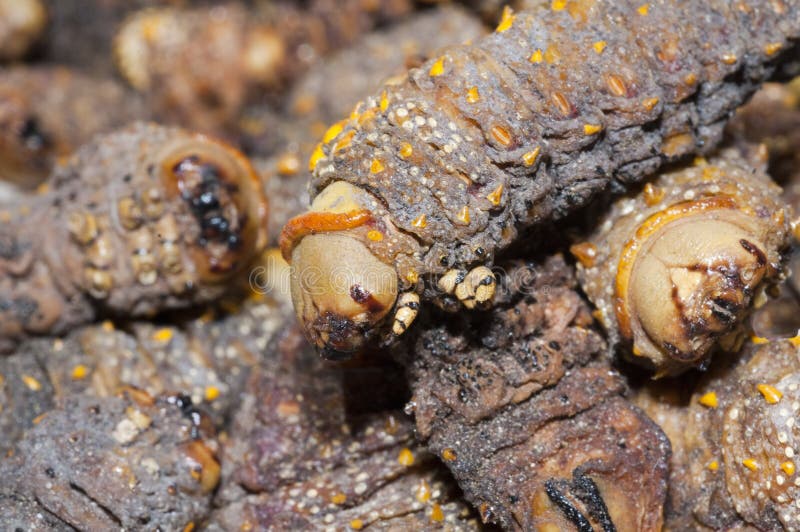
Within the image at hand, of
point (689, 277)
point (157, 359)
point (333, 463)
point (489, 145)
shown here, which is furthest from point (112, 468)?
point (689, 277)

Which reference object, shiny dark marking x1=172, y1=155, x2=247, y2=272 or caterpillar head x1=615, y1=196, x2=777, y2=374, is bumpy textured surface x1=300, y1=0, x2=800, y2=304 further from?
shiny dark marking x1=172, y1=155, x2=247, y2=272

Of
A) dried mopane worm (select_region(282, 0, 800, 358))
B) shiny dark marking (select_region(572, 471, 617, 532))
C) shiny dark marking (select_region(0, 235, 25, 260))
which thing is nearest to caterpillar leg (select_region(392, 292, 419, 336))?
dried mopane worm (select_region(282, 0, 800, 358))

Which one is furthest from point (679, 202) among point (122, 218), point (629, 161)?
point (122, 218)

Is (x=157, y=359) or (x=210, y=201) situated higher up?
(x=210, y=201)

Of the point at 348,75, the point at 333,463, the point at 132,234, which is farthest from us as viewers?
the point at 348,75

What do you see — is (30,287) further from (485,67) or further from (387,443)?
(485,67)

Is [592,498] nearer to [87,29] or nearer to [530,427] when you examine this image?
[530,427]
